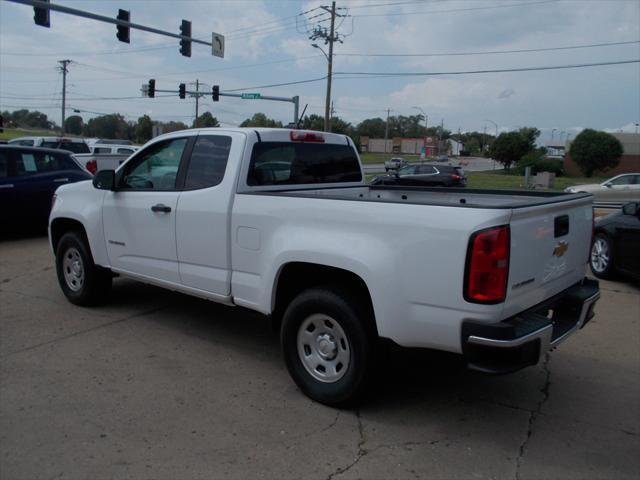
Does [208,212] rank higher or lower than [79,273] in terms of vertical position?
higher

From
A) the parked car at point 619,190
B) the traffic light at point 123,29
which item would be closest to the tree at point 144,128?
the traffic light at point 123,29

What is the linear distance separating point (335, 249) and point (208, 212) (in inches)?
51.1

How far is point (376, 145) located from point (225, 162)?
4771 inches

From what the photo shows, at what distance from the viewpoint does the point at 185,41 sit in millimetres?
21562

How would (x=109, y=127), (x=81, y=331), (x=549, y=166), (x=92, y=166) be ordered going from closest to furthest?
(x=81, y=331)
(x=92, y=166)
(x=549, y=166)
(x=109, y=127)

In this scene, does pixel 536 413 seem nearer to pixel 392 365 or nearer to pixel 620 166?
pixel 392 365

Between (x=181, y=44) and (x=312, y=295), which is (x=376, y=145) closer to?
(x=181, y=44)

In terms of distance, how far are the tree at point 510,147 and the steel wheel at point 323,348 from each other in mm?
60299

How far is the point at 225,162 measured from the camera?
4.45m

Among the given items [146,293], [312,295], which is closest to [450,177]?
[146,293]

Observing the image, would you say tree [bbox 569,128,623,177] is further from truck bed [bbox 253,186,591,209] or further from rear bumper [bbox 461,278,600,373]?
rear bumper [bbox 461,278,600,373]

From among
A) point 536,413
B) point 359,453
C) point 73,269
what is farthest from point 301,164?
point 73,269

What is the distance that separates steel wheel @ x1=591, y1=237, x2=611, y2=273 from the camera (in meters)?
7.86

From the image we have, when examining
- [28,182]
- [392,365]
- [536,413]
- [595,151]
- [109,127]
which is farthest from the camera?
[109,127]
